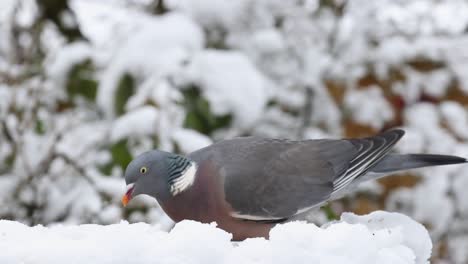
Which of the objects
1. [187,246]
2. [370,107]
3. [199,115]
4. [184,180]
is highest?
[187,246]

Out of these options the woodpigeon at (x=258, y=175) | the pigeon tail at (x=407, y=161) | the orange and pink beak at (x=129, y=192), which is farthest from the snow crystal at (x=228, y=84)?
the orange and pink beak at (x=129, y=192)

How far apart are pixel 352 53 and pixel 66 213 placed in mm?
2301

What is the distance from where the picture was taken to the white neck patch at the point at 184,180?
2604 millimetres

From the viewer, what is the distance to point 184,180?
8.63ft

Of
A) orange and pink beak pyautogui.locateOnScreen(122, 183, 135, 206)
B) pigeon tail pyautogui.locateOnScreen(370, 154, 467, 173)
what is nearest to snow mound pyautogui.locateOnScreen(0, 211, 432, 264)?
orange and pink beak pyautogui.locateOnScreen(122, 183, 135, 206)

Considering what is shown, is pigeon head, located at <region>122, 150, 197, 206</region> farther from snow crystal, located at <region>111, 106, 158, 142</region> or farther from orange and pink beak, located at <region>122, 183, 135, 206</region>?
snow crystal, located at <region>111, 106, 158, 142</region>

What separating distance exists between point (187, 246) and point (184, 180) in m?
1.25

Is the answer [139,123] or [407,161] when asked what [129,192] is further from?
[407,161]

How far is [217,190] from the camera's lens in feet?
8.63

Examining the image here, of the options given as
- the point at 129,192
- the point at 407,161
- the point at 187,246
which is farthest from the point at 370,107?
the point at 187,246

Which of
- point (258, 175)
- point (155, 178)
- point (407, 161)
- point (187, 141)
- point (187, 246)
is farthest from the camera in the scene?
point (187, 141)

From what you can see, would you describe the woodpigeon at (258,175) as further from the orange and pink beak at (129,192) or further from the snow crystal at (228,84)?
the snow crystal at (228,84)

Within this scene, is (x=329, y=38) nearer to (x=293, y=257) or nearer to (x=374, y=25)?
(x=374, y=25)

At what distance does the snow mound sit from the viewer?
1.34 meters
